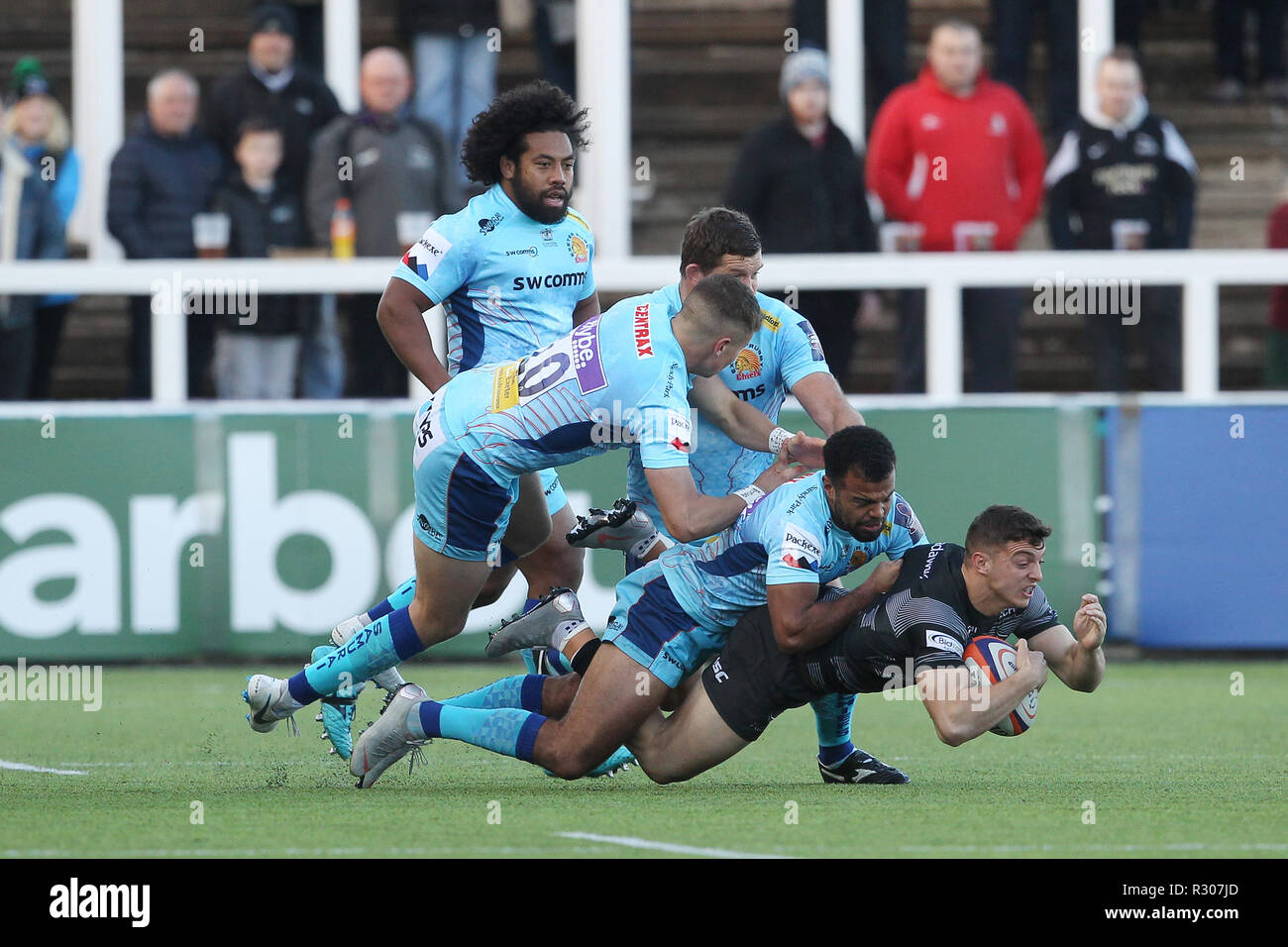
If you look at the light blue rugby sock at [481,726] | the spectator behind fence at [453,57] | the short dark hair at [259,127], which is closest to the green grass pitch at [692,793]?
the light blue rugby sock at [481,726]

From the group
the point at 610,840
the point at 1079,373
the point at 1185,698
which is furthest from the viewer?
the point at 1079,373

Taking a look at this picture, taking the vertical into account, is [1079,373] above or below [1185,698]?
above

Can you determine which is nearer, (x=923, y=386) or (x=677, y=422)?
(x=677, y=422)

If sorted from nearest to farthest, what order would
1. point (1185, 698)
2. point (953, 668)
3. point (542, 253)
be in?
point (953, 668) < point (542, 253) < point (1185, 698)

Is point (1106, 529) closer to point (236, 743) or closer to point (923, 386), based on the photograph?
point (923, 386)

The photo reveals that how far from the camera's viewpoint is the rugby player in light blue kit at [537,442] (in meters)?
6.86

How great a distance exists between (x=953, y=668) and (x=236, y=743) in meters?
3.45

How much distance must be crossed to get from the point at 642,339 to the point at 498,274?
1.11 meters

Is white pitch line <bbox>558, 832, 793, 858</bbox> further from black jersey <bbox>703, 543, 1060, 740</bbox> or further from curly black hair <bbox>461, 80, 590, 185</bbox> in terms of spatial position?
curly black hair <bbox>461, 80, 590, 185</bbox>

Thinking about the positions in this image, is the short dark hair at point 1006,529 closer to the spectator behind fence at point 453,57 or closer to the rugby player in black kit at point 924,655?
the rugby player in black kit at point 924,655

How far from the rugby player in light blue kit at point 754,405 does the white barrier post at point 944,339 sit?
4.25 metres

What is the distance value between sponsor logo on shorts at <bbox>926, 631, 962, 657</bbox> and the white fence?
213 inches

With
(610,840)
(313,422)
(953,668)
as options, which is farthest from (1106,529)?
(610,840)

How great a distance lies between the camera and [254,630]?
38.0 feet
